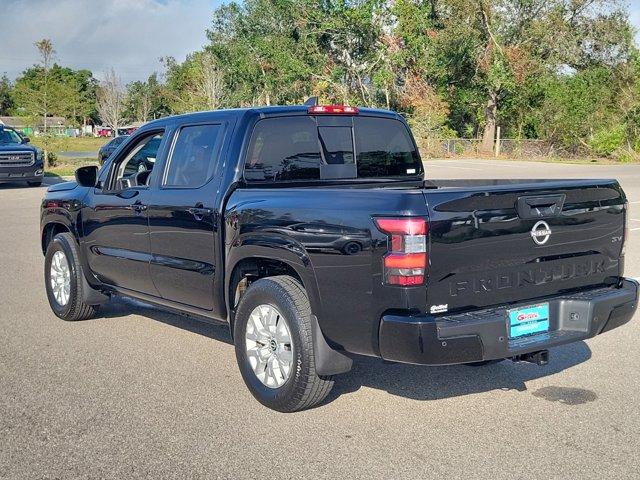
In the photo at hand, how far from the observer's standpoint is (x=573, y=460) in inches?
164

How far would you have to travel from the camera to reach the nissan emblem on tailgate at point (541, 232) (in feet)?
14.7

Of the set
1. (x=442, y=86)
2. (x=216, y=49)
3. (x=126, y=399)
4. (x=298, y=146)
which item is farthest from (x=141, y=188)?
(x=216, y=49)

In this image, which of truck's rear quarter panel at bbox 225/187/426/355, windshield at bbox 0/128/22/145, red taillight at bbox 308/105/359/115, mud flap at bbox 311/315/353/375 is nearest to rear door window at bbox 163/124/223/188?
red taillight at bbox 308/105/359/115

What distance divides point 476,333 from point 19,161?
22484 millimetres

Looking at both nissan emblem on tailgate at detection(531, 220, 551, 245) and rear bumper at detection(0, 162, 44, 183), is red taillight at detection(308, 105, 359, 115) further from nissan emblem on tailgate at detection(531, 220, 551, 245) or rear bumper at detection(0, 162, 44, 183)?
rear bumper at detection(0, 162, 44, 183)

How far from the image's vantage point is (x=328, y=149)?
5855mm

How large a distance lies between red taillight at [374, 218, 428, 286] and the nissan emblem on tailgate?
2.55 ft

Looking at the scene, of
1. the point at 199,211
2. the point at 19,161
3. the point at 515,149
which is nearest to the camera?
the point at 199,211

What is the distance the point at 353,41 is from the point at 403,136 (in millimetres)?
50032

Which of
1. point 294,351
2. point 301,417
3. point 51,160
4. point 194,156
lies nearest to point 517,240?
point 294,351

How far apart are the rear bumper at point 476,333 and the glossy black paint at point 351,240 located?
0.25 ft

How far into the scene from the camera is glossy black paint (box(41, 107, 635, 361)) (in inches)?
166

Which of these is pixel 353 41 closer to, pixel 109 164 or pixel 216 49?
pixel 216 49

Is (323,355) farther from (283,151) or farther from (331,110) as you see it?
(331,110)
